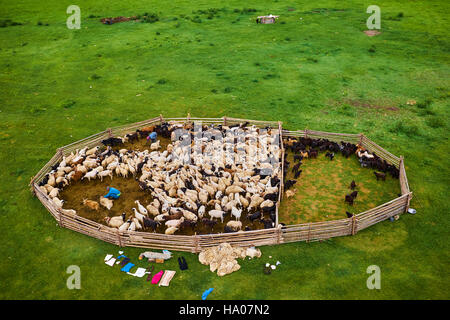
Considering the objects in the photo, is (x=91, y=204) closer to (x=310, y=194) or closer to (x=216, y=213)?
(x=216, y=213)

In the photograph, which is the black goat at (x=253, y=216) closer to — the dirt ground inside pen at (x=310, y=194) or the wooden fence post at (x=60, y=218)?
the dirt ground inside pen at (x=310, y=194)

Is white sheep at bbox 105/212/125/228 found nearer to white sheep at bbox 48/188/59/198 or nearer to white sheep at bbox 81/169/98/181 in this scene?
white sheep at bbox 48/188/59/198

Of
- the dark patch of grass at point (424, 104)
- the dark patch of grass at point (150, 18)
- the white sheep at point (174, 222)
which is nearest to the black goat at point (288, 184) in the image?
the white sheep at point (174, 222)

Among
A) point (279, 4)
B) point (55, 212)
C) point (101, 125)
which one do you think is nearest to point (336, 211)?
point (55, 212)

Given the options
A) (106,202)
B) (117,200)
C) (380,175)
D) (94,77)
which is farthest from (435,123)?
(94,77)

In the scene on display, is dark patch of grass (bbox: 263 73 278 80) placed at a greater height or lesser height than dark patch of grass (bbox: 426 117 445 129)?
greater

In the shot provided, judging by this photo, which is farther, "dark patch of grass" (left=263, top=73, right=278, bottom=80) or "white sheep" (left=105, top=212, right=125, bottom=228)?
"dark patch of grass" (left=263, top=73, right=278, bottom=80)

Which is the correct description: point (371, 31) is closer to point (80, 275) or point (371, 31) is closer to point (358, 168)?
point (358, 168)

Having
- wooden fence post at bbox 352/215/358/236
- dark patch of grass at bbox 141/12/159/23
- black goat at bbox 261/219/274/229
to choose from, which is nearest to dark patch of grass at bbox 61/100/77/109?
black goat at bbox 261/219/274/229
